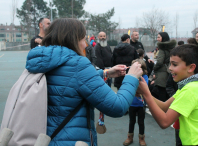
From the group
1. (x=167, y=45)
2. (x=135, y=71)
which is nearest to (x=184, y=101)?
(x=135, y=71)

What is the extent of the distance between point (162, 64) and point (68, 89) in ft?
13.2

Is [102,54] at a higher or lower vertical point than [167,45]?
lower

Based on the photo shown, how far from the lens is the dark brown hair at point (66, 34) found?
157 centimetres

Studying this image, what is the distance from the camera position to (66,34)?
61.6 inches

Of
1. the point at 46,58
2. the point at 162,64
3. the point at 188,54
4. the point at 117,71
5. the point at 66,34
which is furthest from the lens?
the point at 162,64

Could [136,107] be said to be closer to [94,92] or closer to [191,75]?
[191,75]

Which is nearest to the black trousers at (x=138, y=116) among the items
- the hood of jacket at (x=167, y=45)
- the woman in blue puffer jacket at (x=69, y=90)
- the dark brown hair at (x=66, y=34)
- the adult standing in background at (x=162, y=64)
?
the adult standing in background at (x=162, y=64)

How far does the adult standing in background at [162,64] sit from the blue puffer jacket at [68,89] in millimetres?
3823

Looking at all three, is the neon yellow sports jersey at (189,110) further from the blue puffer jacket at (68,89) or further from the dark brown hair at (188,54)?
the blue puffer jacket at (68,89)

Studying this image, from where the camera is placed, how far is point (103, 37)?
673cm

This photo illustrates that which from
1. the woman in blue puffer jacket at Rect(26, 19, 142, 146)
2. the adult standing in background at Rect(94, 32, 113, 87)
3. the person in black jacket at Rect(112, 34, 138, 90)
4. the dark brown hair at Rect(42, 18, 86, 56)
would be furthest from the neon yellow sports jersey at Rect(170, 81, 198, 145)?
the adult standing in background at Rect(94, 32, 113, 87)

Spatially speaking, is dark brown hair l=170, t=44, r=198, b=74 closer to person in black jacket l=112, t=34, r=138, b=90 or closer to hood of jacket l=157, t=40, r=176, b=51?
hood of jacket l=157, t=40, r=176, b=51

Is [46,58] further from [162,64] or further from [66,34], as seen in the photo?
[162,64]

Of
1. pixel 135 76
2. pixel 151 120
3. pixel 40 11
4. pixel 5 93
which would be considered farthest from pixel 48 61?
pixel 40 11
